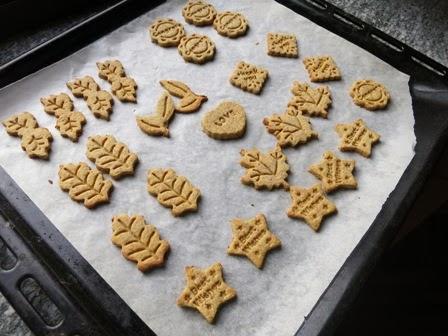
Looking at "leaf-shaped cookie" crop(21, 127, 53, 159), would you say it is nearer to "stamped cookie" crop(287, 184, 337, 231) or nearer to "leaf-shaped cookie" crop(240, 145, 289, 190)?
"leaf-shaped cookie" crop(240, 145, 289, 190)

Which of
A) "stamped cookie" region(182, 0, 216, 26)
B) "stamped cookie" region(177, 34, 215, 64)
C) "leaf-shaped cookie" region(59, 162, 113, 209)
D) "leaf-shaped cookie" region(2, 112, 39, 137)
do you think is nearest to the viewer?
"leaf-shaped cookie" region(59, 162, 113, 209)

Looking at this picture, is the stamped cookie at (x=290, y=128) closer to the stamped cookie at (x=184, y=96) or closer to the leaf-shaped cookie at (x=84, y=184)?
the stamped cookie at (x=184, y=96)

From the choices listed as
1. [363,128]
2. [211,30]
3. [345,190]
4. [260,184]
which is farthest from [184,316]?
[211,30]

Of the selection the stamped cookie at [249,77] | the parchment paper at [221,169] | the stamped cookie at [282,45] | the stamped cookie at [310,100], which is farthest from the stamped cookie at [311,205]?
the stamped cookie at [282,45]

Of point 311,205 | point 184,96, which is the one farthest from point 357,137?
point 184,96

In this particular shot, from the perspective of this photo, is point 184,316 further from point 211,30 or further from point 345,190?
point 211,30

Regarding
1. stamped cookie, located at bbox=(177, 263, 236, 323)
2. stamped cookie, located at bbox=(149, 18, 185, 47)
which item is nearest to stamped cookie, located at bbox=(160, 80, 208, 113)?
stamped cookie, located at bbox=(149, 18, 185, 47)
